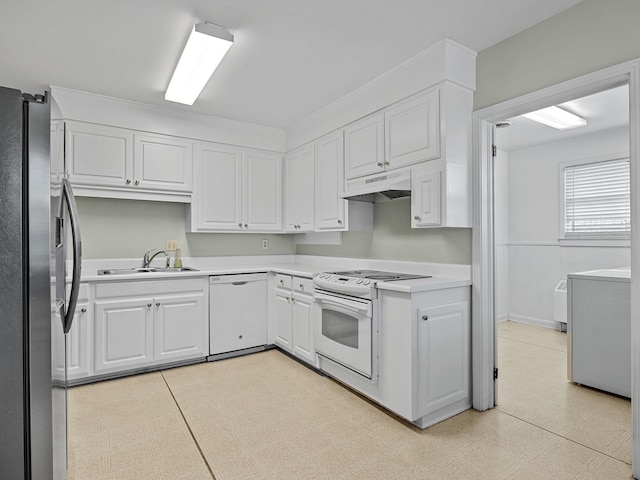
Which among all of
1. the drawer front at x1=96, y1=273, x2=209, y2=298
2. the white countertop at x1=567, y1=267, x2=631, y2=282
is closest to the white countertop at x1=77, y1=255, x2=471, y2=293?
the drawer front at x1=96, y1=273, x2=209, y2=298

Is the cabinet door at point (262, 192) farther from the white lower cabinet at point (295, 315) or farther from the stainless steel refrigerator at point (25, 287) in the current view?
the stainless steel refrigerator at point (25, 287)

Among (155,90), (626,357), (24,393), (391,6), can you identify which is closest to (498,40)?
(391,6)

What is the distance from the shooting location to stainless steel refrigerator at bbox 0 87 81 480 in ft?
3.43

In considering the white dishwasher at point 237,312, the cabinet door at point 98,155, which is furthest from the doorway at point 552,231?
the cabinet door at point 98,155

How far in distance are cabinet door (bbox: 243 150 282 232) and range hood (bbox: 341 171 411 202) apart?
125 centimetres

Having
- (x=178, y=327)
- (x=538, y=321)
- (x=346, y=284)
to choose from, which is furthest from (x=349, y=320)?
(x=538, y=321)

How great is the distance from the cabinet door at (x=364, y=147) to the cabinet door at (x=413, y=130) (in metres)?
0.08

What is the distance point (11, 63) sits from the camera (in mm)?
2770

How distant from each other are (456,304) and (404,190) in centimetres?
94

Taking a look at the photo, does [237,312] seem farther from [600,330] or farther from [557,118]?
[557,118]

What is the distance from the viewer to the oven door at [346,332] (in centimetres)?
261

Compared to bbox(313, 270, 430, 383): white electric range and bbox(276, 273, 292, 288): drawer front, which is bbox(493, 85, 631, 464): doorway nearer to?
bbox(313, 270, 430, 383): white electric range

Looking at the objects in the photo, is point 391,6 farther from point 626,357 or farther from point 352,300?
point 626,357

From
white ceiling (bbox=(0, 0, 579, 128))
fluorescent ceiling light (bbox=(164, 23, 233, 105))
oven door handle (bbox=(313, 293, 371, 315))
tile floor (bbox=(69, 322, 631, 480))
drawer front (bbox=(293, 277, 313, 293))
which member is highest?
white ceiling (bbox=(0, 0, 579, 128))
